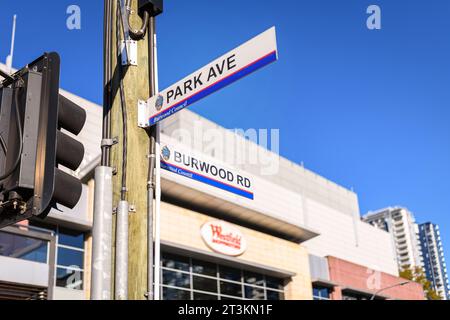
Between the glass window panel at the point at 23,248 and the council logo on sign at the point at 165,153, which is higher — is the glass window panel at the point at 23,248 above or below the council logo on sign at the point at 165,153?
above

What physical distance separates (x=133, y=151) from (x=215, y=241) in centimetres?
2471

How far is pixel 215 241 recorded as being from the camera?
28.5 metres

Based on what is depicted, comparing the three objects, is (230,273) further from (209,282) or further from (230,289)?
(209,282)

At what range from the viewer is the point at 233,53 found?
4.13 m

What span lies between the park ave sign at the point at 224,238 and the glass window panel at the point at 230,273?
888mm

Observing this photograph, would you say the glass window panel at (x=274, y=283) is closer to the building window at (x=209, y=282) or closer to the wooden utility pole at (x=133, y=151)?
the building window at (x=209, y=282)

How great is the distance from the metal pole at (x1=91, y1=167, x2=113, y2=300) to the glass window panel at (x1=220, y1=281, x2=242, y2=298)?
25568mm

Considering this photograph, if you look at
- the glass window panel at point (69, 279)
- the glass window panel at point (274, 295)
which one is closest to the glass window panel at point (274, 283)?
the glass window panel at point (274, 295)

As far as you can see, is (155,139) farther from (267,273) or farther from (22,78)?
(267,273)

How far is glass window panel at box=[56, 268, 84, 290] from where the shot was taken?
21.4 m

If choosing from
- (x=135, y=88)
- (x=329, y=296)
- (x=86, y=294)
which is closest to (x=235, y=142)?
(x=329, y=296)

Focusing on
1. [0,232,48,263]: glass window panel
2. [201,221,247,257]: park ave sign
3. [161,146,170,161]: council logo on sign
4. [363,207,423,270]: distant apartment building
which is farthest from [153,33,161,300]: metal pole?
[363,207,423,270]: distant apartment building

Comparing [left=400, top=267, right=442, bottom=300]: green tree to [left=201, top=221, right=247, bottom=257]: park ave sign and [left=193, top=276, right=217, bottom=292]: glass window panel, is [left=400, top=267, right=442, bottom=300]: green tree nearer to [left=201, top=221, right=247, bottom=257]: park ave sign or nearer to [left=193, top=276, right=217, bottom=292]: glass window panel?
[left=201, top=221, right=247, bottom=257]: park ave sign

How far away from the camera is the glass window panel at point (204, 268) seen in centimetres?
2761
